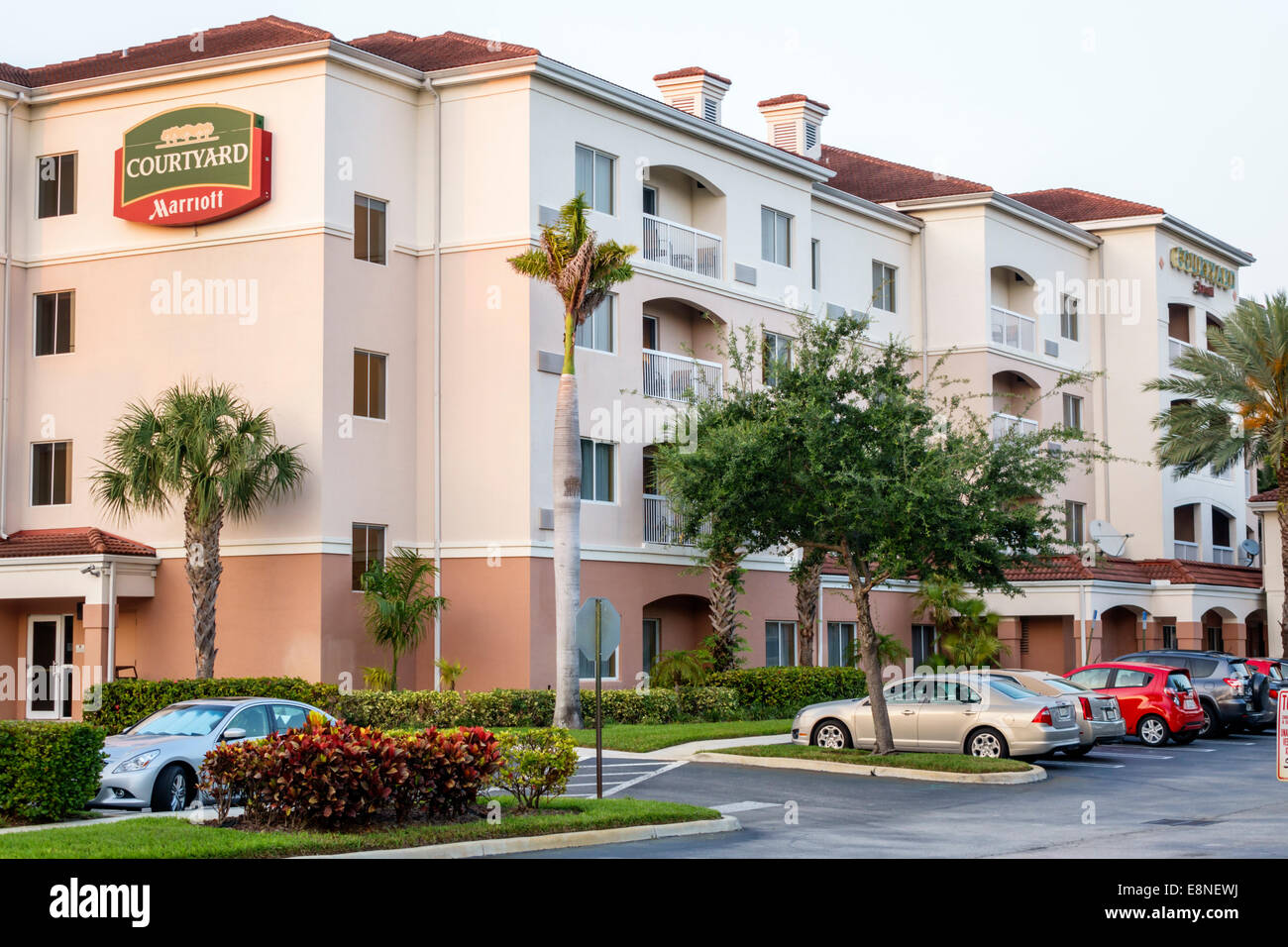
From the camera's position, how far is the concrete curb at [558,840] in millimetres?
14477

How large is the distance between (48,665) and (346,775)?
1960 cm

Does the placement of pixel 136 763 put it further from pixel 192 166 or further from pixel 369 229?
pixel 192 166

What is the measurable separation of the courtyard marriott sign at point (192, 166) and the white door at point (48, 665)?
8327 millimetres

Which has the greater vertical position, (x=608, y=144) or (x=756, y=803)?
(x=608, y=144)

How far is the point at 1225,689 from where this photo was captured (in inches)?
1230

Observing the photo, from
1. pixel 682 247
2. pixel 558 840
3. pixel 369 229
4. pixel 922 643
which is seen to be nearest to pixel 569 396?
pixel 369 229

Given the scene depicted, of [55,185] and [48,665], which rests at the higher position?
[55,185]

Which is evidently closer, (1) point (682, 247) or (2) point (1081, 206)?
(1) point (682, 247)

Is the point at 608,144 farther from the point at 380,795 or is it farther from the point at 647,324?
the point at 380,795

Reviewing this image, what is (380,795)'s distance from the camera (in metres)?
15.1

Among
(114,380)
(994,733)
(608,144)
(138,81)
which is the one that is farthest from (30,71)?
(994,733)

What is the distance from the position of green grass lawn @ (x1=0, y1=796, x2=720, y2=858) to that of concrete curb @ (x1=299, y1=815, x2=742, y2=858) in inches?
5.3

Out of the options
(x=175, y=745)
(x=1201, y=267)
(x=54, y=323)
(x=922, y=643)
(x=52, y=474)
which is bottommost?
(x=175, y=745)
